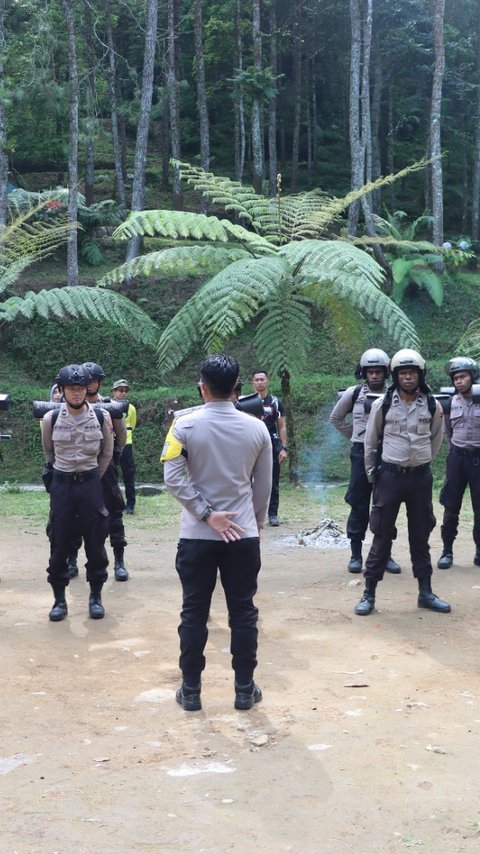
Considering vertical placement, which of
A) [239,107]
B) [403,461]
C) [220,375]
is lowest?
[403,461]

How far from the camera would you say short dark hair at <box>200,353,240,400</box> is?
4745 mm

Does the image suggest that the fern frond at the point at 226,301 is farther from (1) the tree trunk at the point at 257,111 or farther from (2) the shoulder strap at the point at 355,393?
(1) the tree trunk at the point at 257,111

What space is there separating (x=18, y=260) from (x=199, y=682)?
10557 millimetres

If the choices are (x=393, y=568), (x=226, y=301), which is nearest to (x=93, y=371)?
(x=393, y=568)

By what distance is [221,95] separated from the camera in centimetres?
3141

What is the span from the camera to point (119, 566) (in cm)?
819

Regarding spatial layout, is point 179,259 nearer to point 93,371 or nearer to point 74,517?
point 93,371

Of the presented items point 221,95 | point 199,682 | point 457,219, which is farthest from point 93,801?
point 221,95

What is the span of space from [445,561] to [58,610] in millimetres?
3630

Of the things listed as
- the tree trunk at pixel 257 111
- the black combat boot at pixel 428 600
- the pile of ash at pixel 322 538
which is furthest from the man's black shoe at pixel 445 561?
the tree trunk at pixel 257 111

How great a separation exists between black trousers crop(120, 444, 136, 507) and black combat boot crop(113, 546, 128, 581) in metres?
3.49

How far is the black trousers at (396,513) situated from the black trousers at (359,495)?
1.21m

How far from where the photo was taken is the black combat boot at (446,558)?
27.9ft

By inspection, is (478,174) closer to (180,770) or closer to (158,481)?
(158,481)
